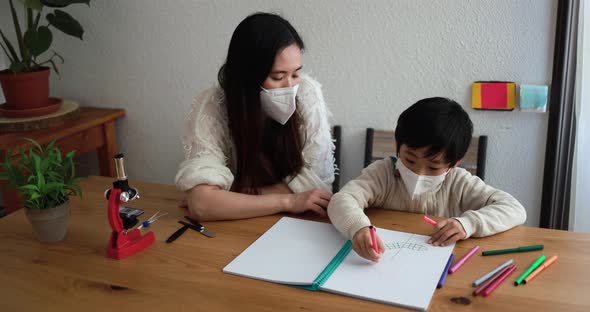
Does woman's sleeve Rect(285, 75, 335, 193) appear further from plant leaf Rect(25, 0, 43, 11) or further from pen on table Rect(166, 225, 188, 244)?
plant leaf Rect(25, 0, 43, 11)

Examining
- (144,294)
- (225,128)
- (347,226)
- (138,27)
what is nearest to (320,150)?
(225,128)

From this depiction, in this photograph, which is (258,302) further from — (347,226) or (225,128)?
(225,128)

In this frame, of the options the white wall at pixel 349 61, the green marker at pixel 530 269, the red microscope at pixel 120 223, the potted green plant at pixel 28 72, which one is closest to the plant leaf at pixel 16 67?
the potted green plant at pixel 28 72

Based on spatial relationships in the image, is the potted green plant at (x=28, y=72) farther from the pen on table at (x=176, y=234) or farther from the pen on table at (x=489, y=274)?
the pen on table at (x=489, y=274)

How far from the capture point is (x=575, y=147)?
66.6 inches

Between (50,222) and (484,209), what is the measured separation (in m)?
0.98

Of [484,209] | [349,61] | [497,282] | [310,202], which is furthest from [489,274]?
[349,61]

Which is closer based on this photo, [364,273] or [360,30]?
[364,273]

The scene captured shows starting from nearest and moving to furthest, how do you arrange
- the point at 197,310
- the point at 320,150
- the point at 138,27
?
the point at 197,310 → the point at 320,150 → the point at 138,27

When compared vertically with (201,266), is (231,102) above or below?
above

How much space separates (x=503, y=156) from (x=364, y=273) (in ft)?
4.27

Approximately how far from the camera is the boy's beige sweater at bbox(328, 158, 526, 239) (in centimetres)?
115

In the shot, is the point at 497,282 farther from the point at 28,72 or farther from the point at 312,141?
the point at 28,72

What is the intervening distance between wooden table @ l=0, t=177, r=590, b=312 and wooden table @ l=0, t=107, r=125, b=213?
2.52ft
